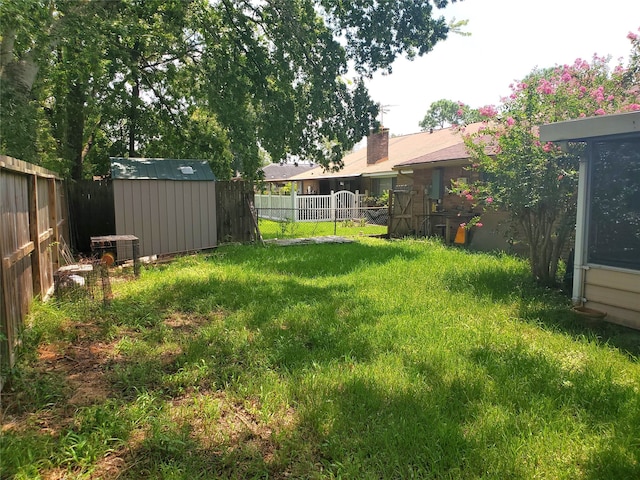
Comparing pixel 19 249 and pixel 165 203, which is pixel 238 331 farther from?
pixel 165 203

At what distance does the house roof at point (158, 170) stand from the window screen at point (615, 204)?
8.00 m

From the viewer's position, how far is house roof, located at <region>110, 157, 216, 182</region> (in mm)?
9234

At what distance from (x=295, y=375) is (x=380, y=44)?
802cm

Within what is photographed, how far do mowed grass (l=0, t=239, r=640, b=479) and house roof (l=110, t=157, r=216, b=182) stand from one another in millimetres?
3955

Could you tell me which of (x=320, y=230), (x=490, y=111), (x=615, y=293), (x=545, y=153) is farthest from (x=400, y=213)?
(x=615, y=293)

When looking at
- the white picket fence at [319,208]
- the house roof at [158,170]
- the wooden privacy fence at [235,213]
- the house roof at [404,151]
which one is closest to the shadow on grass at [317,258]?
the wooden privacy fence at [235,213]

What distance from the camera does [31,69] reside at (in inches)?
311

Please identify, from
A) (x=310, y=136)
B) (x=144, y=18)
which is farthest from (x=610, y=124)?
(x=144, y=18)

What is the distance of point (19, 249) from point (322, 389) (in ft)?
10.1

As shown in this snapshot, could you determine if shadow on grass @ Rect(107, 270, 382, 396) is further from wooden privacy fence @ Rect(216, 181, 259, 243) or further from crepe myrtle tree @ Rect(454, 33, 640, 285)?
wooden privacy fence @ Rect(216, 181, 259, 243)

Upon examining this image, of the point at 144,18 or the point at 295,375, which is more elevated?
the point at 144,18

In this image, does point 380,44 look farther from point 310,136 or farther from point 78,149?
point 78,149

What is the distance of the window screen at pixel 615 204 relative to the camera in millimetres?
4969

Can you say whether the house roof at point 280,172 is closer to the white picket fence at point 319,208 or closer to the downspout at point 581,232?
the white picket fence at point 319,208
